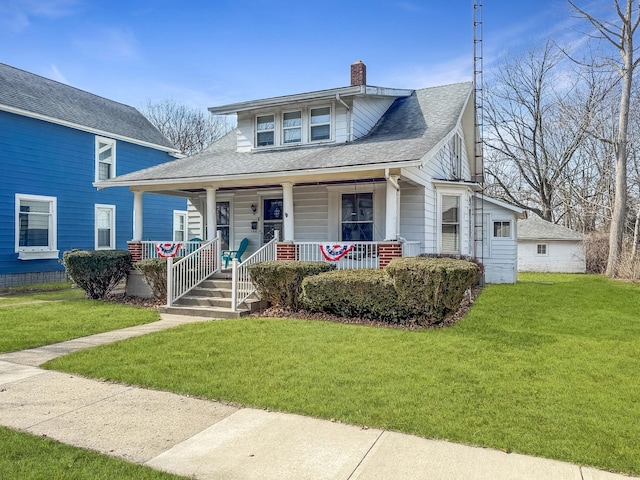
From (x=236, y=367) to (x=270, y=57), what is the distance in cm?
1235

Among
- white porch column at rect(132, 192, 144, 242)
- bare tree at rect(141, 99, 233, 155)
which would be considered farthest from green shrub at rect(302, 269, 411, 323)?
bare tree at rect(141, 99, 233, 155)

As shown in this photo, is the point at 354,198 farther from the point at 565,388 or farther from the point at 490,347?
the point at 565,388

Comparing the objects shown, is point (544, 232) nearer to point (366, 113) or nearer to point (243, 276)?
point (366, 113)

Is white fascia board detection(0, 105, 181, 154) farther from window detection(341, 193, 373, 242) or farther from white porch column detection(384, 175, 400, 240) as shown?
white porch column detection(384, 175, 400, 240)

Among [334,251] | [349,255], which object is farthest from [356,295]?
[349,255]

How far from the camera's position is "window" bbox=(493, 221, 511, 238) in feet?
52.0

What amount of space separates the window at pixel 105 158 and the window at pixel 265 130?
7657mm

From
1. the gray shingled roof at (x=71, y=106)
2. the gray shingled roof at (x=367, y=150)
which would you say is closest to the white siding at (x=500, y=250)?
the gray shingled roof at (x=367, y=150)

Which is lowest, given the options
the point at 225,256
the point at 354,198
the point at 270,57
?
the point at 225,256

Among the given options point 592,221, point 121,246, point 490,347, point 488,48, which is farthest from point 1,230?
point 592,221

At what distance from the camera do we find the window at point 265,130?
1370 centimetres

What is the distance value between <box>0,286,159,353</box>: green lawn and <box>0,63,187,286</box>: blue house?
3.39 metres

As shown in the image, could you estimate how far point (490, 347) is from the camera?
21.0 ft

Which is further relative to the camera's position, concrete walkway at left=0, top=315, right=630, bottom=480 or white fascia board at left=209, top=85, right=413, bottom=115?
white fascia board at left=209, top=85, right=413, bottom=115
